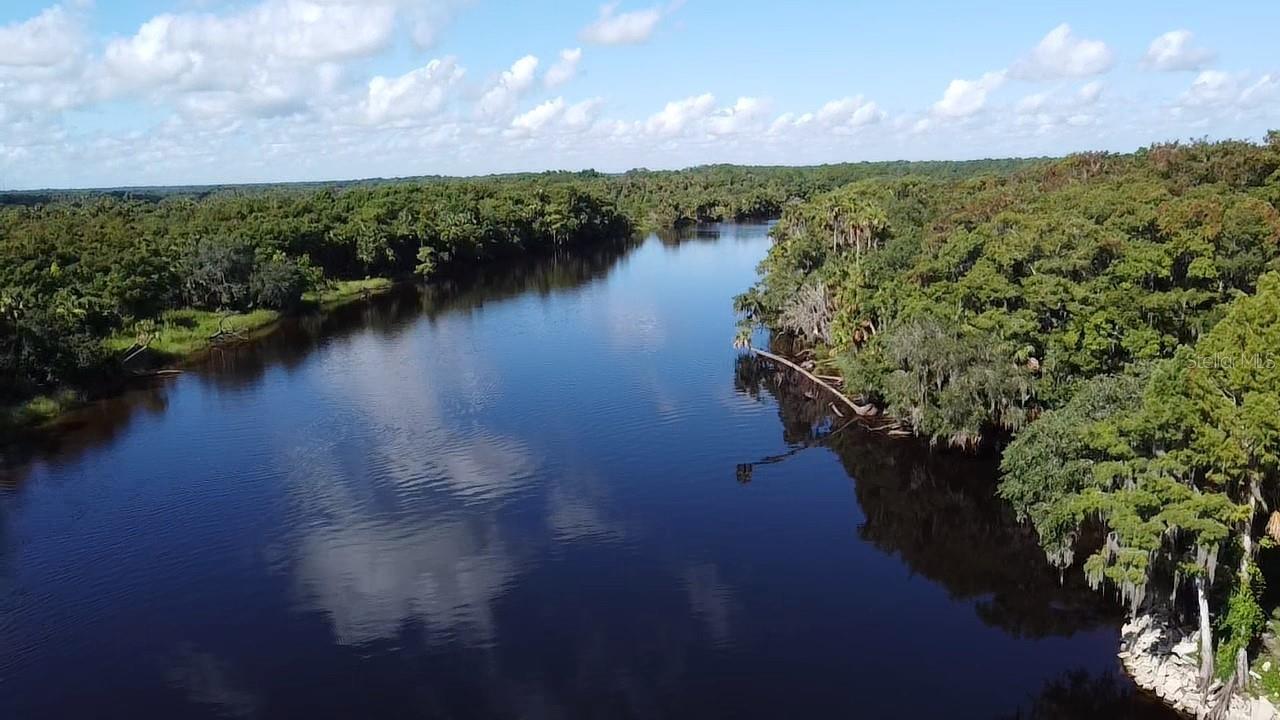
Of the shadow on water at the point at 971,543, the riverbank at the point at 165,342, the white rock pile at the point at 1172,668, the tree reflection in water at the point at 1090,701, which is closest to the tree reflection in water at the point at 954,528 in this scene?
the shadow on water at the point at 971,543

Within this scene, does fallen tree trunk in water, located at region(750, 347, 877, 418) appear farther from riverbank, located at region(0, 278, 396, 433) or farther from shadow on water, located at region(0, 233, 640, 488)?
riverbank, located at region(0, 278, 396, 433)

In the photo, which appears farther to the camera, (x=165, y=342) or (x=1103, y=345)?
(x=165, y=342)

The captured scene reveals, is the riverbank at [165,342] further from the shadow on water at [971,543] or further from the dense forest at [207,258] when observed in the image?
the shadow on water at [971,543]

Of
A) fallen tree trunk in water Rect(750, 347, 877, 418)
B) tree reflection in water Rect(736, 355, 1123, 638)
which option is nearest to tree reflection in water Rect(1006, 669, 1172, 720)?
tree reflection in water Rect(736, 355, 1123, 638)

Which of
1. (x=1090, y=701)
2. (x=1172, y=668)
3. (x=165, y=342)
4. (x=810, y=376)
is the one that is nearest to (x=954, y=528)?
(x=1090, y=701)

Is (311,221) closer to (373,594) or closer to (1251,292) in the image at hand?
(373,594)

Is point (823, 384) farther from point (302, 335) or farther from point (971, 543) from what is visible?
point (302, 335)
